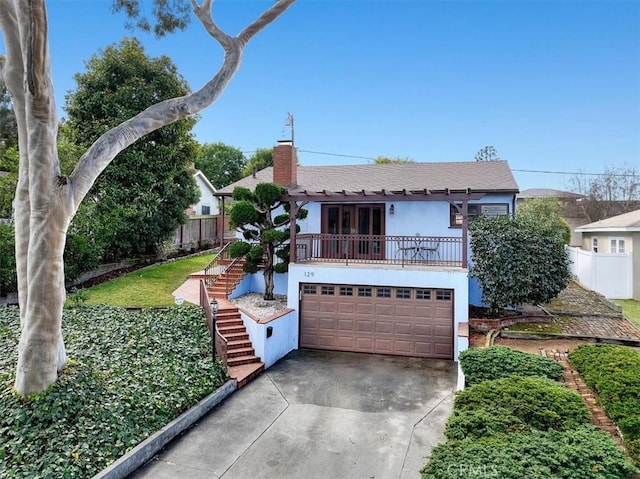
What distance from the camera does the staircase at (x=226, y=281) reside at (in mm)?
14156

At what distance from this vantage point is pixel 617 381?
259 inches

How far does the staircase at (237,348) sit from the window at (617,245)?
Result: 699 inches

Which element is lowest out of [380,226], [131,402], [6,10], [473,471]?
[131,402]

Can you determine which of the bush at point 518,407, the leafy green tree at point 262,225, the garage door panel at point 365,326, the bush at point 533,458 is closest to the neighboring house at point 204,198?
the leafy green tree at point 262,225

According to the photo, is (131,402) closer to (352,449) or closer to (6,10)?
(352,449)

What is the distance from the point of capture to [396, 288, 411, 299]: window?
12416 mm

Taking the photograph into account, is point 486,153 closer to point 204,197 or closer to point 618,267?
point 618,267

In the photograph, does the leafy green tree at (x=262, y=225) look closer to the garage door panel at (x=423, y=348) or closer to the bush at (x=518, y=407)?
the garage door panel at (x=423, y=348)

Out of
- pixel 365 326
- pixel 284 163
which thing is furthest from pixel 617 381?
pixel 284 163

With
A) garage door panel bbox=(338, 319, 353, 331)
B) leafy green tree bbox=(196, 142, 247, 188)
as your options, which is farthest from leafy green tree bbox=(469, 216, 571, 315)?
leafy green tree bbox=(196, 142, 247, 188)

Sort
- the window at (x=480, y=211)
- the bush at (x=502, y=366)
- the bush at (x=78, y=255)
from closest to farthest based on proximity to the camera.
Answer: the bush at (x=502, y=366)
the bush at (x=78, y=255)
the window at (x=480, y=211)

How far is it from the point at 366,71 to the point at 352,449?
57.5 ft

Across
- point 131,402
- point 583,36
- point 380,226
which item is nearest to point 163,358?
point 131,402

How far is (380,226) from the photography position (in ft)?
52.1
